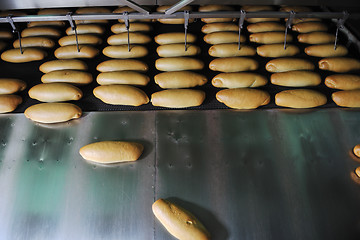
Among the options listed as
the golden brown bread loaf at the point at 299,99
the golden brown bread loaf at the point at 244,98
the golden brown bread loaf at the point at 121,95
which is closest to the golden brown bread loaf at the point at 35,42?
the golden brown bread loaf at the point at 121,95

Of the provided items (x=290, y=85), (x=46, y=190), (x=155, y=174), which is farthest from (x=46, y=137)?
(x=290, y=85)

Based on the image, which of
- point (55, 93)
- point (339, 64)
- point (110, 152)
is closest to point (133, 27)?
point (55, 93)

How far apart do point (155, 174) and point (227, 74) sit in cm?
63

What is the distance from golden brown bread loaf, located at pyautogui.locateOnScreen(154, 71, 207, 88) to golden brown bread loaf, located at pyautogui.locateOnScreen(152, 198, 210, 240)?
60cm

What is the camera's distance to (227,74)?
1466 millimetres

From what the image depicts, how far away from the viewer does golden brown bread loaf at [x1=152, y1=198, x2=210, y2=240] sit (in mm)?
1022

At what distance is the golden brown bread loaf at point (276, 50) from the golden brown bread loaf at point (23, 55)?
124 centimetres

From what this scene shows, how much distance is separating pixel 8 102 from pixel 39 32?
0.64 meters

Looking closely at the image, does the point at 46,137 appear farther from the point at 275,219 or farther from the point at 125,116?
the point at 275,219

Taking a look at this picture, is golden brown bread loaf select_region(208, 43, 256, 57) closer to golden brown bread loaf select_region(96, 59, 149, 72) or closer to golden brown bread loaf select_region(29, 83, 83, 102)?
golden brown bread loaf select_region(96, 59, 149, 72)

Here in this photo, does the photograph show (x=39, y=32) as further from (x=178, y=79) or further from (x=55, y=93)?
(x=178, y=79)

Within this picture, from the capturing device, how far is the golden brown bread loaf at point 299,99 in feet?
4.49

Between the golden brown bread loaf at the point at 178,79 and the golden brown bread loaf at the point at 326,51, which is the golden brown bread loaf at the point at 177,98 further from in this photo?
the golden brown bread loaf at the point at 326,51

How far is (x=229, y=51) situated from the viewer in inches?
63.9
